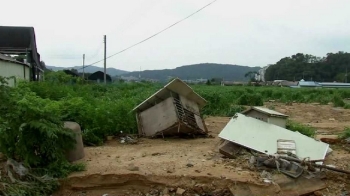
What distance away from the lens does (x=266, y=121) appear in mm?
6688

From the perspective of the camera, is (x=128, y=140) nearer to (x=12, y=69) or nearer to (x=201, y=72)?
(x=12, y=69)

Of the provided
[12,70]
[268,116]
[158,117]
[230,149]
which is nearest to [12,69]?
[12,70]

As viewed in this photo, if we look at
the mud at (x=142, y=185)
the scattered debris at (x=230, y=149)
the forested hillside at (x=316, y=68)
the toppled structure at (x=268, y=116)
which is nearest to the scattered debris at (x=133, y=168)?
the mud at (x=142, y=185)

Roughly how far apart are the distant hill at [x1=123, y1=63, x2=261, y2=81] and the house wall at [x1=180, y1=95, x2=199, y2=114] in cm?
6285

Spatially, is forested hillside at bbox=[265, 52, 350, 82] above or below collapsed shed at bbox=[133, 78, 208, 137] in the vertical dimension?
above

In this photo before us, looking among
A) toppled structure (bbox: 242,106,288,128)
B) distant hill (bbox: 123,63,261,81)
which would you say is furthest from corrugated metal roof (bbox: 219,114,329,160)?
distant hill (bbox: 123,63,261,81)

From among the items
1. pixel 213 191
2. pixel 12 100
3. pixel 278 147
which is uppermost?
pixel 12 100

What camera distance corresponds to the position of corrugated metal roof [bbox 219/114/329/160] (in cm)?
572

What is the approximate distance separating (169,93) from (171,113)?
61 cm

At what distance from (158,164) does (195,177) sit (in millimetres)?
678

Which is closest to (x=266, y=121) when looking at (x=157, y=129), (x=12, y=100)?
(x=157, y=129)

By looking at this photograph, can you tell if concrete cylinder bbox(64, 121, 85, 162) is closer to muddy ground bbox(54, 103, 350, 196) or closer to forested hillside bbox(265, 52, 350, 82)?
muddy ground bbox(54, 103, 350, 196)

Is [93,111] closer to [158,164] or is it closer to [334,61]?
[158,164]

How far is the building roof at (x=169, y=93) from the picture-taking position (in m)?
7.62
